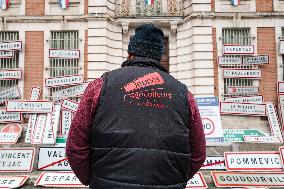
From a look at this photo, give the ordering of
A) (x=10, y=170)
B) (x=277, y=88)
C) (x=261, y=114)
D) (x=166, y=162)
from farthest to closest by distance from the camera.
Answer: (x=277, y=88), (x=261, y=114), (x=10, y=170), (x=166, y=162)

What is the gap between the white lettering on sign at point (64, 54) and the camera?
15625 millimetres

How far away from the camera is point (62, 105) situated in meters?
10.9

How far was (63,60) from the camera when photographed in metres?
16.0

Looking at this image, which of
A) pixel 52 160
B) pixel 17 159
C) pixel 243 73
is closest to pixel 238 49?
pixel 243 73

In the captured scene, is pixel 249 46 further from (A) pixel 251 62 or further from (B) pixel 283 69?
(B) pixel 283 69

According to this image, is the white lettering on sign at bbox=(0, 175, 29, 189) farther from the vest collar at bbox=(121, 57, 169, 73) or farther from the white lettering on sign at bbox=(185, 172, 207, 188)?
the vest collar at bbox=(121, 57, 169, 73)

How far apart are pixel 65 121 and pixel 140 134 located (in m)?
8.63

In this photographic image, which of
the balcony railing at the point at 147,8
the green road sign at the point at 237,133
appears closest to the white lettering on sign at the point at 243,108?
the green road sign at the point at 237,133

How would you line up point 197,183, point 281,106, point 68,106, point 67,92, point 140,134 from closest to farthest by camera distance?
point 140,134 → point 197,183 → point 68,106 → point 281,106 → point 67,92

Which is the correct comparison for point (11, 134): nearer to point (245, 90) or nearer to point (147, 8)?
point (147, 8)

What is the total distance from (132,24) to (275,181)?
12036 mm

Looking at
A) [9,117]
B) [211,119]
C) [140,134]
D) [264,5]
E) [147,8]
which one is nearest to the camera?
[140,134]

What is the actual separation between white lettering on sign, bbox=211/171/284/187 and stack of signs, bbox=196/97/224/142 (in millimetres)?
3021

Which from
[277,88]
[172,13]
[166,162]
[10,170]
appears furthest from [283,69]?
[166,162]
